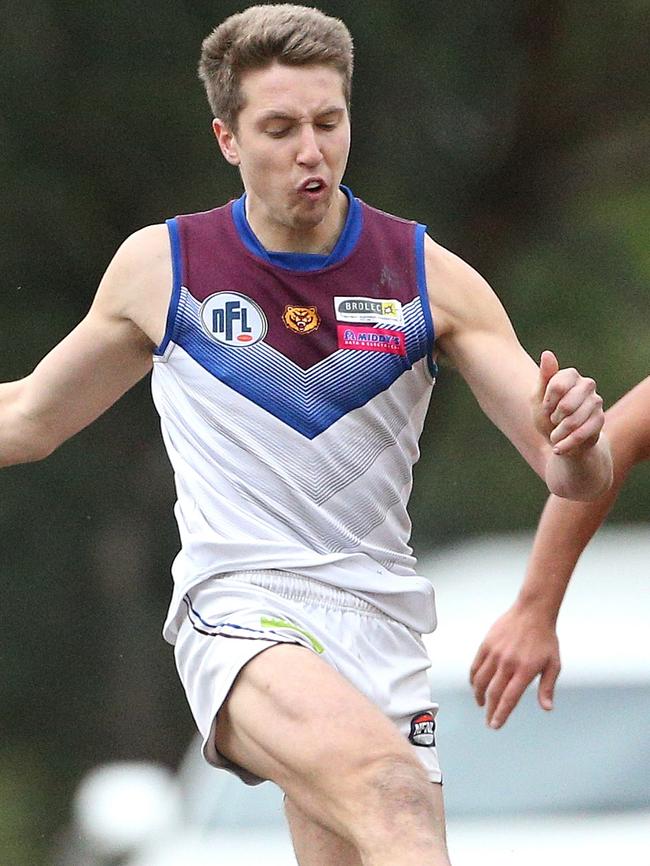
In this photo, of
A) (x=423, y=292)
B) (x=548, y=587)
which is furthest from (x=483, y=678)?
(x=423, y=292)

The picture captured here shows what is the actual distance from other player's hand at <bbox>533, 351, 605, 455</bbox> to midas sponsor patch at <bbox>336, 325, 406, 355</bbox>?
0.48 meters

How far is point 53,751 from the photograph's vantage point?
8219mm

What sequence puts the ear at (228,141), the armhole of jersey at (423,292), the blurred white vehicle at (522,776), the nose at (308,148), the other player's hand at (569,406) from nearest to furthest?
the other player's hand at (569,406)
the nose at (308,148)
the armhole of jersey at (423,292)
the ear at (228,141)
the blurred white vehicle at (522,776)

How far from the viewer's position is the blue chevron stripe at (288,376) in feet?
12.3

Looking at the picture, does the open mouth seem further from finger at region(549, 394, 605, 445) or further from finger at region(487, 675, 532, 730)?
finger at region(487, 675, 532, 730)

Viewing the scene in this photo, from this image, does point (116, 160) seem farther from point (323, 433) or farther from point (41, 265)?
point (323, 433)

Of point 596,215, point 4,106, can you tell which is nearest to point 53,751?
point 4,106

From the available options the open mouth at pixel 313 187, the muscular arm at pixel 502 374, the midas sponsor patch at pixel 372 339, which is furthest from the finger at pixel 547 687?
the open mouth at pixel 313 187

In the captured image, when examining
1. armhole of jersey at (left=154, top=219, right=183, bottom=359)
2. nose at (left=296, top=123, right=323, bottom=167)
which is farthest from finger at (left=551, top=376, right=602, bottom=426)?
armhole of jersey at (left=154, top=219, right=183, bottom=359)

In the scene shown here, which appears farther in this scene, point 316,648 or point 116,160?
point 116,160

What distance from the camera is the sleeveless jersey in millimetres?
3738

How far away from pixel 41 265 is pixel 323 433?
4399 mm

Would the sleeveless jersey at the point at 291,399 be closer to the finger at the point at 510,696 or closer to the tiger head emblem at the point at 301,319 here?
the tiger head emblem at the point at 301,319

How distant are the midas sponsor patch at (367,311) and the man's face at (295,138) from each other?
0.17 m
